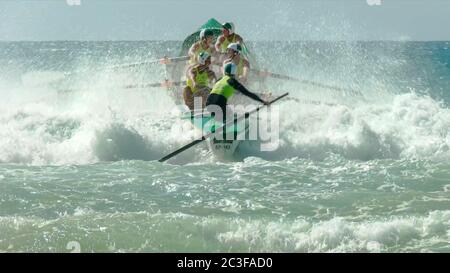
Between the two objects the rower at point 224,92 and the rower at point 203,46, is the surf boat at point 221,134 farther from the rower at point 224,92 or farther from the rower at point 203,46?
the rower at point 203,46

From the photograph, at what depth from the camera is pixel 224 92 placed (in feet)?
42.0

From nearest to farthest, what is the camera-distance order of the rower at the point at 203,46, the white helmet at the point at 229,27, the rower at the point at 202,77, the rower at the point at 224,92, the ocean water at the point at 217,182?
1. the ocean water at the point at 217,182
2. the rower at the point at 224,92
3. the rower at the point at 202,77
4. the rower at the point at 203,46
5. the white helmet at the point at 229,27

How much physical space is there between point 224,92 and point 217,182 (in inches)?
82.1

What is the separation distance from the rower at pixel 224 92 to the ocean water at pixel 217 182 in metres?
1.00

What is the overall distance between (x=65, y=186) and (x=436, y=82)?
37.6 metres

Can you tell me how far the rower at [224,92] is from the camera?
489 inches

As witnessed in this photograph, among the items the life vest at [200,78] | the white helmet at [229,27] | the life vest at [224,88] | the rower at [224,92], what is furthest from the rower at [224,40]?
the life vest at [224,88]

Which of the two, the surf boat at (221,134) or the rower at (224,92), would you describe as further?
the surf boat at (221,134)

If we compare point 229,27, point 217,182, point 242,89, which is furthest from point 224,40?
point 217,182

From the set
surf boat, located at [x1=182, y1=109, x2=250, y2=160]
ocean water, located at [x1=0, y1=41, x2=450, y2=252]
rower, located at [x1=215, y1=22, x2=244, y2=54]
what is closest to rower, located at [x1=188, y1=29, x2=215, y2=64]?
rower, located at [x1=215, y1=22, x2=244, y2=54]

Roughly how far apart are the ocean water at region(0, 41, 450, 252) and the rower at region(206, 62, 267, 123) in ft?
3.29

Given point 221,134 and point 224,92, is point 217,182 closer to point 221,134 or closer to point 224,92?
point 221,134

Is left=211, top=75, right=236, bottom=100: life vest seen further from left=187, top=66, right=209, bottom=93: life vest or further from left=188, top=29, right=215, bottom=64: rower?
left=188, top=29, right=215, bottom=64: rower
